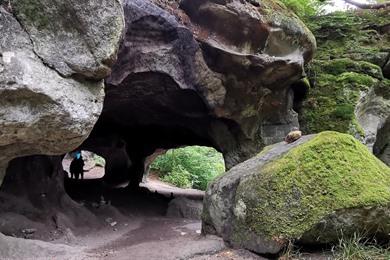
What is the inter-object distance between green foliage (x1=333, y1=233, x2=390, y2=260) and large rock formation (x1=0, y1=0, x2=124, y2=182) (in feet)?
11.2

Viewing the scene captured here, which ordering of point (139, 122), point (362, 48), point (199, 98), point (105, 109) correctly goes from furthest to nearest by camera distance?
point (139, 122), point (362, 48), point (105, 109), point (199, 98)

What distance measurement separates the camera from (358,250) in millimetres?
4430

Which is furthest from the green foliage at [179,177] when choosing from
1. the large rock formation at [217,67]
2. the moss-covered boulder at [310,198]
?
the moss-covered boulder at [310,198]

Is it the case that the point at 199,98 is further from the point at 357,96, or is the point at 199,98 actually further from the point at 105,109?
the point at 357,96

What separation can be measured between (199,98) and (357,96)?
374 centimetres

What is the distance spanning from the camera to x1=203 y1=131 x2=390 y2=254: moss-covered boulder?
462 centimetres

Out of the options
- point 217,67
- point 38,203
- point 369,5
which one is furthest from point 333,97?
point 38,203

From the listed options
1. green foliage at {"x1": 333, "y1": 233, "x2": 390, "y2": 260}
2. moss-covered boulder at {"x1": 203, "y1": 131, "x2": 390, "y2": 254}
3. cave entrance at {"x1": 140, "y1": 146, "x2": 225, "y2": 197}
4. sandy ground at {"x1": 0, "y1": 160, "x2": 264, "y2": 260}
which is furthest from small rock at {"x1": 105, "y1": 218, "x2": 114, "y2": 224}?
cave entrance at {"x1": 140, "y1": 146, "x2": 225, "y2": 197}

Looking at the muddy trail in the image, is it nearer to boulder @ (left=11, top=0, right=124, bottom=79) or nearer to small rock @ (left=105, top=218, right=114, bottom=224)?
small rock @ (left=105, top=218, right=114, bottom=224)

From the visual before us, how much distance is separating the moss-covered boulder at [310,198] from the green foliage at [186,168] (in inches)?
679

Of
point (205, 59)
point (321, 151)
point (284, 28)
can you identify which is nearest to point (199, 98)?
point (205, 59)

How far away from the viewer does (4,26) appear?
4230 millimetres

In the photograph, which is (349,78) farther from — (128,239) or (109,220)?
(109,220)

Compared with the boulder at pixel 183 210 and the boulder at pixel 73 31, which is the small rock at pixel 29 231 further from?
the boulder at pixel 183 210
